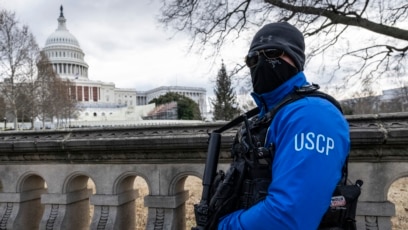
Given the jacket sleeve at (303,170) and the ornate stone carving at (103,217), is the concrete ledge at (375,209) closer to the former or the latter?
the jacket sleeve at (303,170)

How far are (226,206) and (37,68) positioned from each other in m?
42.1

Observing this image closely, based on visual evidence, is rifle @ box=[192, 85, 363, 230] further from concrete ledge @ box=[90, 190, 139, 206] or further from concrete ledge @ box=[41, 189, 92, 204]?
concrete ledge @ box=[41, 189, 92, 204]

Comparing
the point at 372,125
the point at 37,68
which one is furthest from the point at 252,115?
the point at 37,68

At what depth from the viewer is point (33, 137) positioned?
4.32 m

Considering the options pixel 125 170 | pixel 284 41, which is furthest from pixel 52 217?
pixel 284 41

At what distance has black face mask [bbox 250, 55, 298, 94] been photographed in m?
1.67

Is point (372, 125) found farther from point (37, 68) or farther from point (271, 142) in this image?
point (37, 68)

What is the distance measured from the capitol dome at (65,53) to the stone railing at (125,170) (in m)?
104

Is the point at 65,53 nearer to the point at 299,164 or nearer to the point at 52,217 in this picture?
the point at 52,217

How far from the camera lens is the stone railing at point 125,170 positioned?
2.98m

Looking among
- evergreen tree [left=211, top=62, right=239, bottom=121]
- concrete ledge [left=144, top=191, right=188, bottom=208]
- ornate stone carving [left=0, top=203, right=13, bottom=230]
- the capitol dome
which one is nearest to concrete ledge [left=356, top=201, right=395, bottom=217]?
concrete ledge [left=144, top=191, right=188, bottom=208]

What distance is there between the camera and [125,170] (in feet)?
12.0

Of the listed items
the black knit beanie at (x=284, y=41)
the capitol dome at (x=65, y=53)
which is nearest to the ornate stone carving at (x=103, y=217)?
the black knit beanie at (x=284, y=41)

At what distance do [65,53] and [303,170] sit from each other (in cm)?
11064
